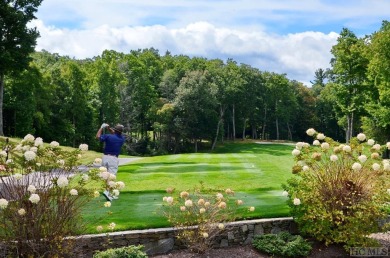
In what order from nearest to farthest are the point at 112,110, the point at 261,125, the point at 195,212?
the point at 195,212
the point at 112,110
the point at 261,125

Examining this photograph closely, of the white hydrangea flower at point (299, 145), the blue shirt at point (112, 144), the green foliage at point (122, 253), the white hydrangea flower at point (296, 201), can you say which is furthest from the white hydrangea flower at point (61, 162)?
the white hydrangea flower at point (299, 145)

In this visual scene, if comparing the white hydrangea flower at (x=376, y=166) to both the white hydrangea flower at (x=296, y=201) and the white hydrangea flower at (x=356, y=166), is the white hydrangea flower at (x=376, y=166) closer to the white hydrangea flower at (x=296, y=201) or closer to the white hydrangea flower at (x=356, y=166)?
the white hydrangea flower at (x=356, y=166)

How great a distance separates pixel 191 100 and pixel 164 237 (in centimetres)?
4310

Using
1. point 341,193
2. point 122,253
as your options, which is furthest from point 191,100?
point 122,253

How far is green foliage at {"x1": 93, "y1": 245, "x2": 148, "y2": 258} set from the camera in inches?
273

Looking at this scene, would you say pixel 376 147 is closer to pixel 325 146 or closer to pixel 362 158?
pixel 362 158

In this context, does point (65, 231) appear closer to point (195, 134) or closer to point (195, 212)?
point (195, 212)

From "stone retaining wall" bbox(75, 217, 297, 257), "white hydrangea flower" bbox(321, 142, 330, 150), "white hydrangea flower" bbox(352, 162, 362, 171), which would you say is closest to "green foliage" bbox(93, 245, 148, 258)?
"stone retaining wall" bbox(75, 217, 297, 257)

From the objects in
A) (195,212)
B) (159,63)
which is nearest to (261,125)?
(159,63)

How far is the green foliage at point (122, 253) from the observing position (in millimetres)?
6938

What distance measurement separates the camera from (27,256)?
6.54m

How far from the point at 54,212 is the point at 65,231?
0.33m

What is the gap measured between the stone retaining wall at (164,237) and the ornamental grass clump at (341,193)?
53 centimetres

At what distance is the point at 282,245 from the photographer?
8.26 metres
